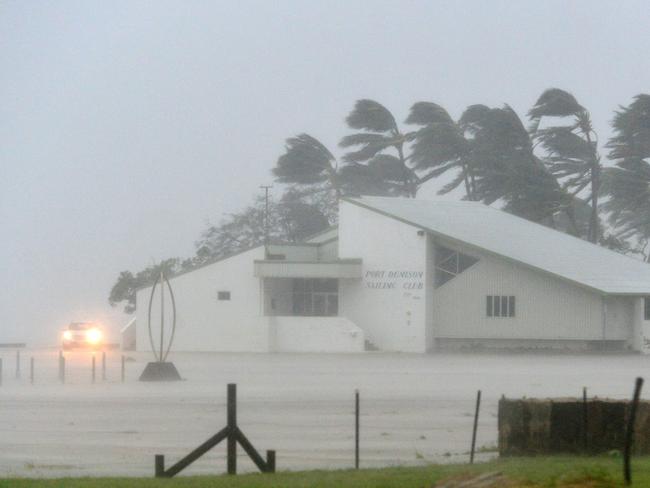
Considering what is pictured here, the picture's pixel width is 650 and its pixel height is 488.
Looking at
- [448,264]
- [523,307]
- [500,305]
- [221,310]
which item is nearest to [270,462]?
[523,307]

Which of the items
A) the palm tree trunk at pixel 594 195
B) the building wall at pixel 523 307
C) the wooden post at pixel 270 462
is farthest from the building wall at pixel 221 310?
the wooden post at pixel 270 462

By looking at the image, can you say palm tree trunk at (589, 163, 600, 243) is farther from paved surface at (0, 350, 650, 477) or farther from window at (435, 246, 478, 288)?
paved surface at (0, 350, 650, 477)

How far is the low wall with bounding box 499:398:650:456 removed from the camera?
738 inches

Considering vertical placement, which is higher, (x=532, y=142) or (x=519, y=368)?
(x=532, y=142)

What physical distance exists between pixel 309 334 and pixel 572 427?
5632 cm

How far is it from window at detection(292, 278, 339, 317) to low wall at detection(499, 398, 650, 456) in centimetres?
6037

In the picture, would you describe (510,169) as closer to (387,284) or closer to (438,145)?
(438,145)

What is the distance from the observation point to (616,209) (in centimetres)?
10881

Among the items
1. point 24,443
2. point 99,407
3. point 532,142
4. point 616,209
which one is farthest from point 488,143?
point 24,443

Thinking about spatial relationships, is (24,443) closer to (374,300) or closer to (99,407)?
(99,407)

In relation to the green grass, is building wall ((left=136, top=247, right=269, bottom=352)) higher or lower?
higher

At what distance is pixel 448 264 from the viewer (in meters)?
75.3

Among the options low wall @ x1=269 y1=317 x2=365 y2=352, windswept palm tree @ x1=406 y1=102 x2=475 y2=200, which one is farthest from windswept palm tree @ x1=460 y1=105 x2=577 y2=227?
low wall @ x1=269 y1=317 x2=365 y2=352

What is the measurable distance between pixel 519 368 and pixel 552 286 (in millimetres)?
20242
